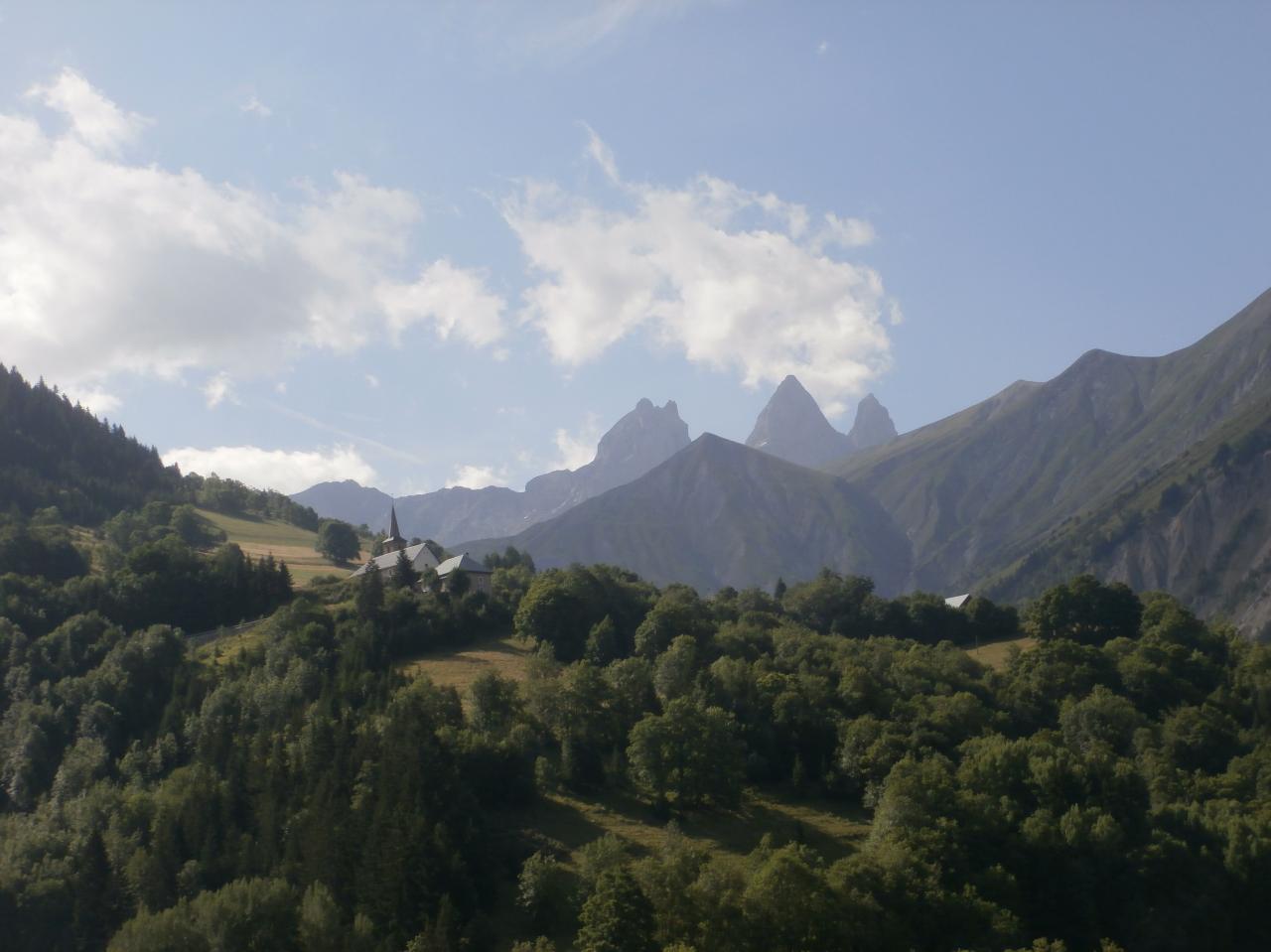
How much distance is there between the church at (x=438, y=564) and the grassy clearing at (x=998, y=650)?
159ft

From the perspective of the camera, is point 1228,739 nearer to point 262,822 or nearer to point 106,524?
point 262,822

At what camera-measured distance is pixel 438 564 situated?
5571 inches

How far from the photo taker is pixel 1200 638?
103 meters

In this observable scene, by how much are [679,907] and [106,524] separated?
138287 mm

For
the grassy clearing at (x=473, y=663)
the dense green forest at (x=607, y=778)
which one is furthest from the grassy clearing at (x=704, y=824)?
the grassy clearing at (x=473, y=663)

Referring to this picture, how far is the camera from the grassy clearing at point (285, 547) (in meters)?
153

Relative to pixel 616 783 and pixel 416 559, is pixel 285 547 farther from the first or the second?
pixel 616 783

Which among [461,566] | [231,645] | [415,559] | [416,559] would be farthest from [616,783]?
[415,559]

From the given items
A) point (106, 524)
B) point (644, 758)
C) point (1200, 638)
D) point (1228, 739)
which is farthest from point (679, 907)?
point (106, 524)

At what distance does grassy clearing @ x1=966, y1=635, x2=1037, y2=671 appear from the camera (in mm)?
103113

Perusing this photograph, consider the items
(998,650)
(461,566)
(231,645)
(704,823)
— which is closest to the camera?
(704,823)

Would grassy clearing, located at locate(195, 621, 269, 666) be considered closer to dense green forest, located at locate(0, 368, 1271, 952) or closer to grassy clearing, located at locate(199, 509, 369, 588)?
dense green forest, located at locate(0, 368, 1271, 952)

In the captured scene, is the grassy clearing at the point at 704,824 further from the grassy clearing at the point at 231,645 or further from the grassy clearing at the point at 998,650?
the grassy clearing at the point at 231,645

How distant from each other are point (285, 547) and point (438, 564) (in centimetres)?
4823
